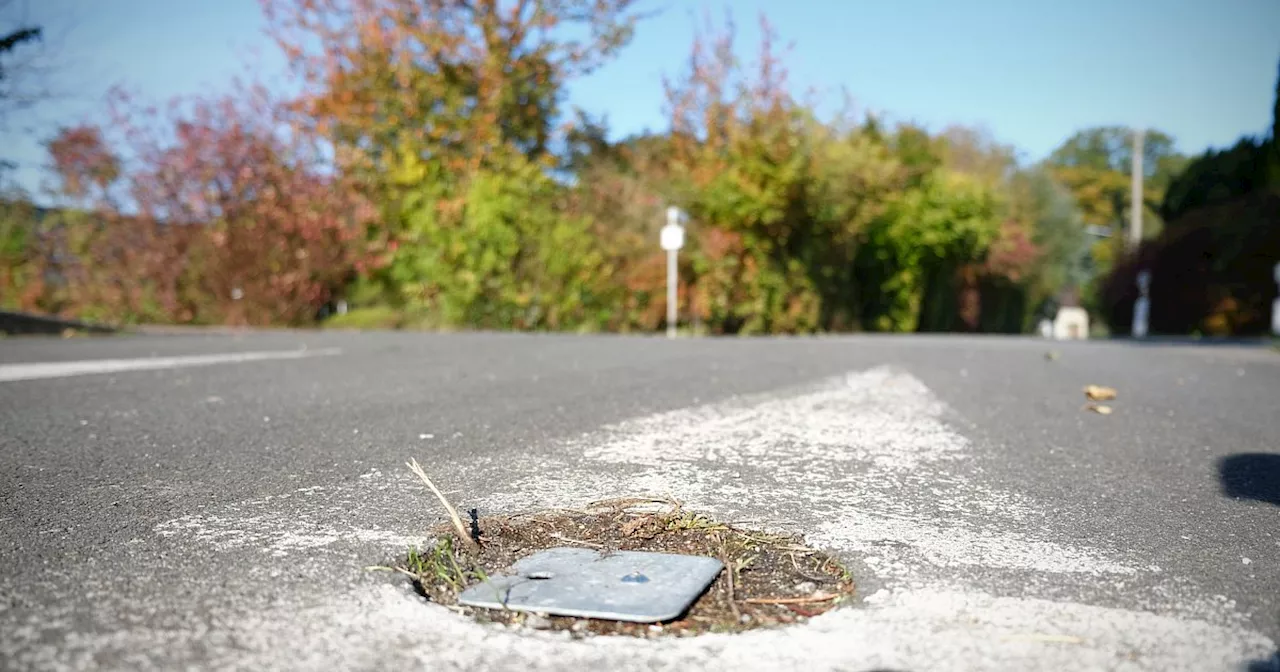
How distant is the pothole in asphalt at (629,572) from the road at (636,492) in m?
0.07

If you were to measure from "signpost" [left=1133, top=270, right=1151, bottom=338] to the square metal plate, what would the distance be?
1038 inches

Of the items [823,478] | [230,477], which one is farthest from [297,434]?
[823,478]

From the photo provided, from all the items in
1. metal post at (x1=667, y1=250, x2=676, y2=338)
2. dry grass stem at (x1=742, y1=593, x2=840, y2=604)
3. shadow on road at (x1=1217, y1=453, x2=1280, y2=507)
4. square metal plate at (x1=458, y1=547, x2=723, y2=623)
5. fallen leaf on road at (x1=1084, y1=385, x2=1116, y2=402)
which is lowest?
shadow on road at (x1=1217, y1=453, x2=1280, y2=507)

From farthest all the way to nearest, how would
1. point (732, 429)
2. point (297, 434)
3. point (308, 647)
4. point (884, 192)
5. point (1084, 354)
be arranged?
point (884, 192) < point (1084, 354) < point (732, 429) < point (297, 434) < point (308, 647)

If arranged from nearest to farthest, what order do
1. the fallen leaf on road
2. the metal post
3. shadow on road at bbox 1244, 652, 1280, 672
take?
shadow on road at bbox 1244, 652, 1280, 672 < the fallen leaf on road < the metal post

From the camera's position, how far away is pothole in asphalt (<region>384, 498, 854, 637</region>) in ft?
6.32

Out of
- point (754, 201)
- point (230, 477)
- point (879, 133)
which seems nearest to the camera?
point (230, 477)

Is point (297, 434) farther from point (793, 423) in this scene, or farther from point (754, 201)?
point (754, 201)

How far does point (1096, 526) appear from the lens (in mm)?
2750

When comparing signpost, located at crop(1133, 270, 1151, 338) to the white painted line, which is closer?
the white painted line

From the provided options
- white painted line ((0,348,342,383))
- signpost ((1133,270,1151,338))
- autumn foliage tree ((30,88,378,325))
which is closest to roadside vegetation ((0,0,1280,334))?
autumn foliage tree ((30,88,378,325))

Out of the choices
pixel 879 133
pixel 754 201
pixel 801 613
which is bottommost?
pixel 801 613

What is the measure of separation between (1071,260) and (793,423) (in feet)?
155

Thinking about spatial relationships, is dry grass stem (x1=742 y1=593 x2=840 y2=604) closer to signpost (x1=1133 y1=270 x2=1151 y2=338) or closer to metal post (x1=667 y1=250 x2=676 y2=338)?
metal post (x1=667 y1=250 x2=676 y2=338)
